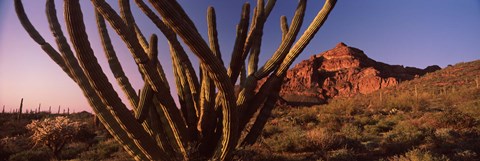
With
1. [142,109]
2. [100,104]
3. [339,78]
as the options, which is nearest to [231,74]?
[142,109]

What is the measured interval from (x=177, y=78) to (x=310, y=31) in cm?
243

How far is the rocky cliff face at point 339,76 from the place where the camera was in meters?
79.9

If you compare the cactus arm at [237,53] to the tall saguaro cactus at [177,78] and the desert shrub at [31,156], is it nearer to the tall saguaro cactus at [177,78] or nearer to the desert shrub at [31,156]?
the tall saguaro cactus at [177,78]

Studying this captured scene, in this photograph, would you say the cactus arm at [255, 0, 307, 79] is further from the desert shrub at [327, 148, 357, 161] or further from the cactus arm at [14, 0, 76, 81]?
the desert shrub at [327, 148, 357, 161]

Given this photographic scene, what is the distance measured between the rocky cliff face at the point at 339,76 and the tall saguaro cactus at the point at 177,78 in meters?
67.0

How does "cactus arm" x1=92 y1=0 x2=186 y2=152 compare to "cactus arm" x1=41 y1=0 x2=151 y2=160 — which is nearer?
"cactus arm" x1=92 y1=0 x2=186 y2=152

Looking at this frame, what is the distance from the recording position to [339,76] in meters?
90.6

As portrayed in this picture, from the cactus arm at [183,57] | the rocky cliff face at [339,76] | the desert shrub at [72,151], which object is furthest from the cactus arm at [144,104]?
the rocky cliff face at [339,76]

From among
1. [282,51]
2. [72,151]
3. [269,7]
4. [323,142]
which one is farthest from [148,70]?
[72,151]

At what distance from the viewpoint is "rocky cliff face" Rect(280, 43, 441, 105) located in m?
79.9

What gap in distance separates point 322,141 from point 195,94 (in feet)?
16.2

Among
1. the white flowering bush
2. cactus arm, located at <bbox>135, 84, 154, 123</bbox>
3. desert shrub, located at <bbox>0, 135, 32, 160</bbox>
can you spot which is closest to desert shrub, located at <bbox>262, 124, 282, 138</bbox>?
the white flowering bush

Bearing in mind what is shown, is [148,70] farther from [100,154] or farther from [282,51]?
[100,154]

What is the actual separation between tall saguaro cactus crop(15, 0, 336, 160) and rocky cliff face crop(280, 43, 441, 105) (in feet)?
220
